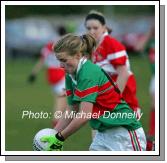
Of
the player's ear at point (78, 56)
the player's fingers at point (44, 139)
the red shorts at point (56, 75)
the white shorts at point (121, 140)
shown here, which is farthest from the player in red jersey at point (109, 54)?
the red shorts at point (56, 75)

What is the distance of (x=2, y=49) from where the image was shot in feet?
25.1

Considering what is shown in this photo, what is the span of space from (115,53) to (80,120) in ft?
6.38

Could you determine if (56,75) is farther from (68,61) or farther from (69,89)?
(68,61)

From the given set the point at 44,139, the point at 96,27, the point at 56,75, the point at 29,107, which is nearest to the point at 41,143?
the point at 44,139

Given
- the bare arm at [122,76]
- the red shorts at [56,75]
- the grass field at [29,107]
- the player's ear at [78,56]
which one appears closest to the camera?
the player's ear at [78,56]

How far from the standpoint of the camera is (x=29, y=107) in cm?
1423

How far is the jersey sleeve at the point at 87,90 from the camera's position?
19.5 ft

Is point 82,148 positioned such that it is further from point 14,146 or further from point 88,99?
point 88,99

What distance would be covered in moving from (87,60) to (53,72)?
6.56m

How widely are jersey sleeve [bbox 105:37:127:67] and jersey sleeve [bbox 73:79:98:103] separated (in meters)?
1.72

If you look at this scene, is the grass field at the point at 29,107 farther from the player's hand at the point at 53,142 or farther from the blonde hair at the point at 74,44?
the blonde hair at the point at 74,44

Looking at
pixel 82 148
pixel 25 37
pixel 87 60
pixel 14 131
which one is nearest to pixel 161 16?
pixel 87 60

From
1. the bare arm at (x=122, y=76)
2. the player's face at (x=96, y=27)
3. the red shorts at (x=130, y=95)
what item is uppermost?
the player's face at (x=96, y=27)

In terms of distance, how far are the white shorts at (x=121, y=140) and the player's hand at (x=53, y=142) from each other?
505 millimetres
